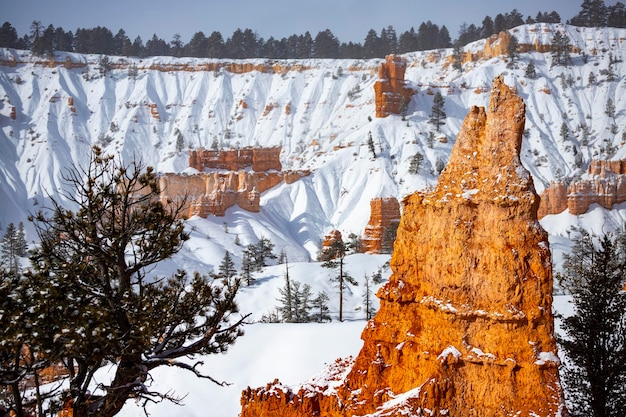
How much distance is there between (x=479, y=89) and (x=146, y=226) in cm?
10644

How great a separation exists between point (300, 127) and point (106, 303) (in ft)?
373

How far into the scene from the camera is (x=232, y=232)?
68.8m

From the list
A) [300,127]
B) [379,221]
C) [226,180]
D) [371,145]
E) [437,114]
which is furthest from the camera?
[300,127]

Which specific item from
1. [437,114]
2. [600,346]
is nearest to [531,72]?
[437,114]

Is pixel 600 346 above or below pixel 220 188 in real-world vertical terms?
below

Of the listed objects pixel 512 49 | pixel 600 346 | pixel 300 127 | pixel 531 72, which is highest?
pixel 512 49

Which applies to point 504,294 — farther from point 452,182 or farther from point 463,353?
point 452,182

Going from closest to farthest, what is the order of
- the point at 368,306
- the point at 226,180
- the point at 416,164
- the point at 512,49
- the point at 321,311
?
1. the point at 321,311
2. the point at 368,306
3. the point at 226,180
4. the point at 416,164
5. the point at 512,49

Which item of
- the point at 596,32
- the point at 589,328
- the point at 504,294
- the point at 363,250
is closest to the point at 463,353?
the point at 504,294

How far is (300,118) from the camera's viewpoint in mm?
122125

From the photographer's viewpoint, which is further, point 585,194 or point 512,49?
point 512,49

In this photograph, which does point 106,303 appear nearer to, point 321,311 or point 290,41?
point 321,311

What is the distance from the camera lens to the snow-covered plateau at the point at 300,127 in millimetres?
68750

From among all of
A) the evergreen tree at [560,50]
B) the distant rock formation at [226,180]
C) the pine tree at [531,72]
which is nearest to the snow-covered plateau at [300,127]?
the pine tree at [531,72]
